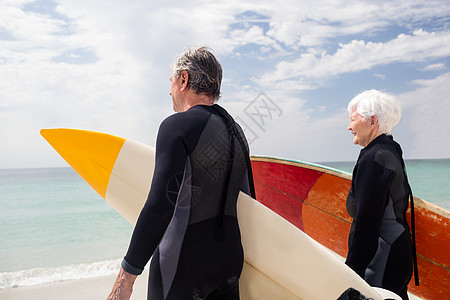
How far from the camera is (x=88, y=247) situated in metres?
7.54

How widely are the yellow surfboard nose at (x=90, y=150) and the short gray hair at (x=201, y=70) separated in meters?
1.06

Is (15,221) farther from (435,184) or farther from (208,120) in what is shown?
(435,184)

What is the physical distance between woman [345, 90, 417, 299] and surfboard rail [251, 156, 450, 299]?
87 cm

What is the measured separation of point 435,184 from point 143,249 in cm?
2664

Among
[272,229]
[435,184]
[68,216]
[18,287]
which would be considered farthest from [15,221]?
[435,184]

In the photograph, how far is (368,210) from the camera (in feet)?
5.32

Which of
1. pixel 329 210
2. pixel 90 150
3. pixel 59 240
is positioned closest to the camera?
pixel 90 150

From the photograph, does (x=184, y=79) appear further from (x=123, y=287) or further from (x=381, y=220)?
(x=381, y=220)

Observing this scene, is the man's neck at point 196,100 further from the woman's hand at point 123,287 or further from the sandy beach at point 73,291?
the sandy beach at point 73,291

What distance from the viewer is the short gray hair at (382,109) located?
1.87 m

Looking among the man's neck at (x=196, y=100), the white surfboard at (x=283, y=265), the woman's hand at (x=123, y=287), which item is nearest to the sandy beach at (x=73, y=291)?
the white surfboard at (x=283, y=265)

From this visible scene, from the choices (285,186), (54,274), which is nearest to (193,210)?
(285,186)

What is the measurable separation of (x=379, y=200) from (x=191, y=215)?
96 cm

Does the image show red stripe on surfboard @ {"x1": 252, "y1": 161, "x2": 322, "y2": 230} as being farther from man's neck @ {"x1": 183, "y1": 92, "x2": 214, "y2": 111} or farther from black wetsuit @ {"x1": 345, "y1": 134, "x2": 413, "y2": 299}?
man's neck @ {"x1": 183, "y1": 92, "x2": 214, "y2": 111}
